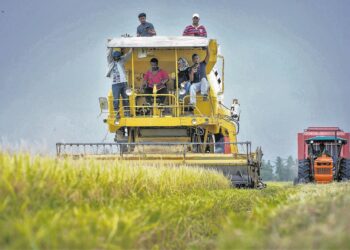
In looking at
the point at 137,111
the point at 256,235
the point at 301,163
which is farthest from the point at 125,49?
the point at 256,235

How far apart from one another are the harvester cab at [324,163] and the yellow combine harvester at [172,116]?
6591 millimetres

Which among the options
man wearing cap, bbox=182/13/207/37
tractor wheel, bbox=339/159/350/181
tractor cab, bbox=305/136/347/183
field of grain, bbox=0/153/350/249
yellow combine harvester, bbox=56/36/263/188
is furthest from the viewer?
tractor wheel, bbox=339/159/350/181

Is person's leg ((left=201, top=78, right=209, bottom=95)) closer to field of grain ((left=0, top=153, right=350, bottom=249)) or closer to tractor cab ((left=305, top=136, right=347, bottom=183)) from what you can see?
tractor cab ((left=305, top=136, right=347, bottom=183))

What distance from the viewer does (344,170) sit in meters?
24.6

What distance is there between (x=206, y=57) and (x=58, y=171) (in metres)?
11.7

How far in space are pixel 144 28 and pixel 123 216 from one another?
13.7 meters

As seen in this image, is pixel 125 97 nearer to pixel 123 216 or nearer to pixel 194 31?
pixel 194 31

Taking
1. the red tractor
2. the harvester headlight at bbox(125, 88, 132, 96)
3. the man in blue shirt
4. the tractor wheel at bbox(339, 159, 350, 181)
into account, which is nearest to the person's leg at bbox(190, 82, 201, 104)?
the man in blue shirt

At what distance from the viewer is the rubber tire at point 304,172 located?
2444cm

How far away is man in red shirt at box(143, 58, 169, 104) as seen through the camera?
58.3ft

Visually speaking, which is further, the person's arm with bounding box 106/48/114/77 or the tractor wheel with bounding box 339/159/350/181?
the tractor wheel with bounding box 339/159/350/181

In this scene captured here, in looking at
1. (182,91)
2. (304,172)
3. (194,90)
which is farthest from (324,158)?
(182,91)

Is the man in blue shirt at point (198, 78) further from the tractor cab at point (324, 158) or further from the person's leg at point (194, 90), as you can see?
the tractor cab at point (324, 158)

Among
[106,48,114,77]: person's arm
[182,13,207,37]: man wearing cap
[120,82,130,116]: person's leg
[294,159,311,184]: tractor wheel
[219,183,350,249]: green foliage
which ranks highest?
[182,13,207,37]: man wearing cap
